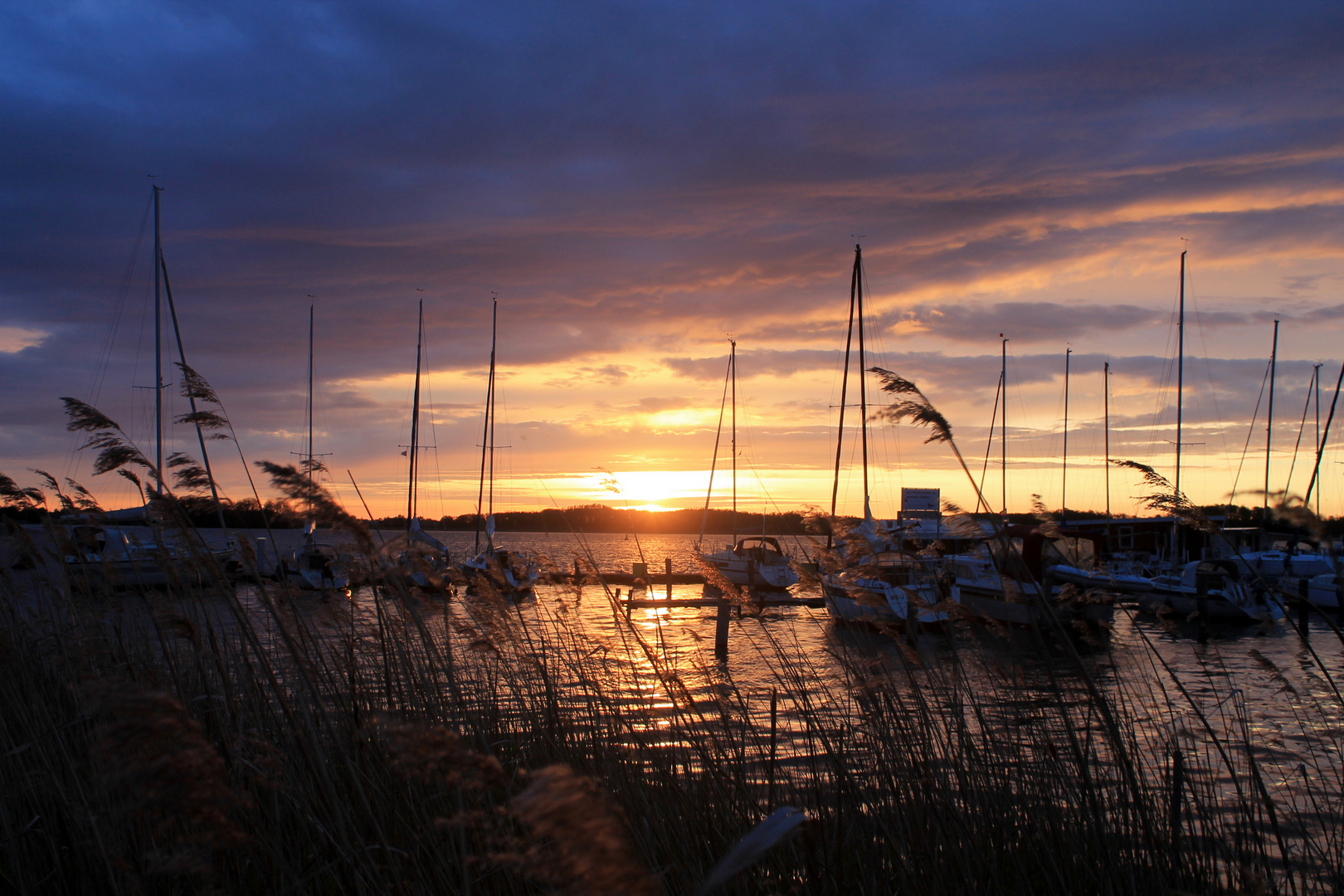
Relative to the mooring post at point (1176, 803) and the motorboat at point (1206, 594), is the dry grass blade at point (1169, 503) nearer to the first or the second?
the mooring post at point (1176, 803)

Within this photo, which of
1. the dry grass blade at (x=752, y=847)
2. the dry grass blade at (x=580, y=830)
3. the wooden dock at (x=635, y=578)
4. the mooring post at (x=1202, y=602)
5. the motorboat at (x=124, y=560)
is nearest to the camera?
the dry grass blade at (x=752, y=847)

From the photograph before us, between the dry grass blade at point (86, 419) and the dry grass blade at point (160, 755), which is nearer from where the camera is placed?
the dry grass blade at point (160, 755)

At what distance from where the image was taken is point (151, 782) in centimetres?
136

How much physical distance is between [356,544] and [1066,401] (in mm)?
45404

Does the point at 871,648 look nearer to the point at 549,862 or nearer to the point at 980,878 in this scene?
the point at 980,878

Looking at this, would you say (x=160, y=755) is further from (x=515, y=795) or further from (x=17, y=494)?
(x=17, y=494)

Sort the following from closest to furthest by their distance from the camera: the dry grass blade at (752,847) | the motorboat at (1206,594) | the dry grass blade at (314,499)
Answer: the dry grass blade at (752,847)
the dry grass blade at (314,499)
the motorboat at (1206,594)

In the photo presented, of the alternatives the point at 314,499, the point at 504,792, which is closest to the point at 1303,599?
the point at 504,792

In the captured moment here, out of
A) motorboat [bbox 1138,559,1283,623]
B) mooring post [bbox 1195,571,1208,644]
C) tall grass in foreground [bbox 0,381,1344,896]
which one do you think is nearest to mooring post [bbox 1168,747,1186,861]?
tall grass in foreground [bbox 0,381,1344,896]

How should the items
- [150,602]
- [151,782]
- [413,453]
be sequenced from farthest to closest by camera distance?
[413,453], [150,602], [151,782]

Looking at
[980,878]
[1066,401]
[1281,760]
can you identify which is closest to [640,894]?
[980,878]

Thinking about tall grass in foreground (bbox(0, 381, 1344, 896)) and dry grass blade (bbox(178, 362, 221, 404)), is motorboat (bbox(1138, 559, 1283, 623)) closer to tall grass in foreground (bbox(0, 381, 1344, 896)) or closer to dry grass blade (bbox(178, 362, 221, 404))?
tall grass in foreground (bbox(0, 381, 1344, 896))

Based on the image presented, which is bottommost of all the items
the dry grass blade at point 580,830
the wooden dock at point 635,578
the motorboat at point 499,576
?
the wooden dock at point 635,578

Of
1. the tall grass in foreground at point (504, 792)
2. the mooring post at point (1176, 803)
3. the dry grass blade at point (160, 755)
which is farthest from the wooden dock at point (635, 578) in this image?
the dry grass blade at point (160, 755)
